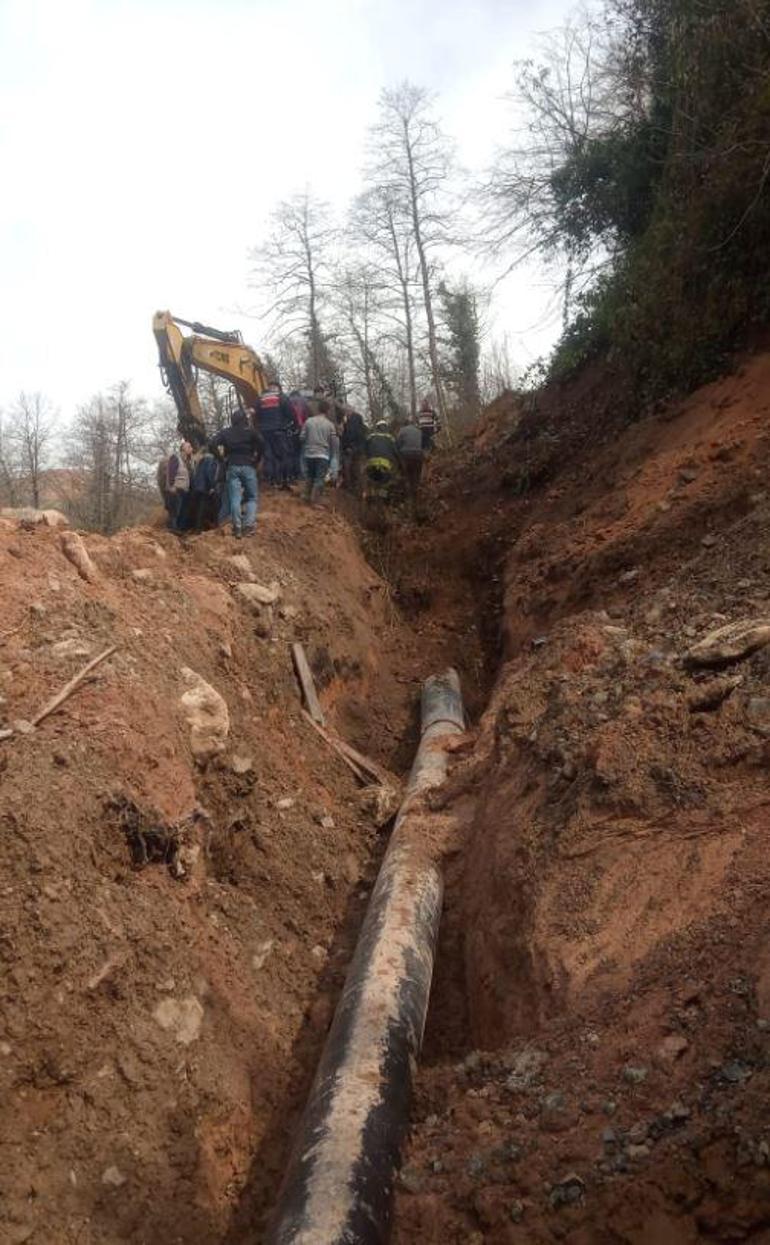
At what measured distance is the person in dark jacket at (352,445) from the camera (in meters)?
13.9

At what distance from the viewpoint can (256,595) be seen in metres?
8.46

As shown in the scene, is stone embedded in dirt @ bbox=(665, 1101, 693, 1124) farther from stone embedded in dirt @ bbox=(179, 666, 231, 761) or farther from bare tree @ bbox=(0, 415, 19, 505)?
bare tree @ bbox=(0, 415, 19, 505)

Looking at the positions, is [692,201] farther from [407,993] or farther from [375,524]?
[407,993]

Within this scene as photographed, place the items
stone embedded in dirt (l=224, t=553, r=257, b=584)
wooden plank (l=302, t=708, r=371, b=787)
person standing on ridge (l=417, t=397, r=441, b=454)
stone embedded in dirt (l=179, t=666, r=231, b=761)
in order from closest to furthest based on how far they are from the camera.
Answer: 1. stone embedded in dirt (l=179, t=666, r=231, b=761)
2. wooden plank (l=302, t=708, r=371, b=787)
3. stone embedded in dirt (l=224, t=553, r=257, b=584)
4. person standing on ridge (l=417, t=397, r=441, b=454)

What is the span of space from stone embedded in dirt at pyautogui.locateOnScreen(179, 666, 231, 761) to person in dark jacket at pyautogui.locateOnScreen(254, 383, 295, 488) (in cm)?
660

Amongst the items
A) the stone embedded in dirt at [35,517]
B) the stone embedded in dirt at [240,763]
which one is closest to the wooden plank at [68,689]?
the stone embedded in dirt at [240,763]

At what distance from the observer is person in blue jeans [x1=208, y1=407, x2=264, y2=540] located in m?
9.78

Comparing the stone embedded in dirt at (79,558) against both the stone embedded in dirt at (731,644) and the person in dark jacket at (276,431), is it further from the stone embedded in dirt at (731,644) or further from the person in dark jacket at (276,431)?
the person in dark jacket at (276,431)

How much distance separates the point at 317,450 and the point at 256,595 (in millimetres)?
3842

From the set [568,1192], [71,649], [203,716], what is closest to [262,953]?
[203,716]

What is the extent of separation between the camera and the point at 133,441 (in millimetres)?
31328

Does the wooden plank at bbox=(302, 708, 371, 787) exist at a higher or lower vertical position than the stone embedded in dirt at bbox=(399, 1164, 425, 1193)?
higher

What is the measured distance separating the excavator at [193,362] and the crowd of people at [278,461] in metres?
0.48

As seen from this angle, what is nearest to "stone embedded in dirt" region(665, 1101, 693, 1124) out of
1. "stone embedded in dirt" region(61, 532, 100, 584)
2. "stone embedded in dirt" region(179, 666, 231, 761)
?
"stone embedded in dirt" region(179, 666, 231, 761)
